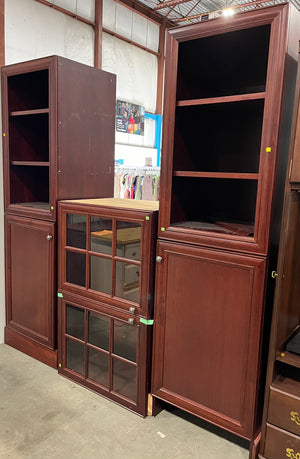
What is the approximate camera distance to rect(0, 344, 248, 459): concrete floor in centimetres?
185

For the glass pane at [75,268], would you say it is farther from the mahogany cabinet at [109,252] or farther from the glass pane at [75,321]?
the glass pane at [75,321]

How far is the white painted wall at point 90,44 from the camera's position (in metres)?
4.74

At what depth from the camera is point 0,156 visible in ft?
9.46

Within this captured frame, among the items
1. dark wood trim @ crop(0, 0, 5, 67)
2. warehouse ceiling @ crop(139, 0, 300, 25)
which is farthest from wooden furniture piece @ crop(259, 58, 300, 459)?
warehouse ceiling @ crop(139, 0, 300, 25)

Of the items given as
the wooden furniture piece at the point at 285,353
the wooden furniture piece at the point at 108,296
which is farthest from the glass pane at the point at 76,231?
the wooden furniture piece at the point at 285,353

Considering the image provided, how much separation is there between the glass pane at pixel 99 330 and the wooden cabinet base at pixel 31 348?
0.46 metres

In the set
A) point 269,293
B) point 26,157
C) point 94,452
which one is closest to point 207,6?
point 26,157

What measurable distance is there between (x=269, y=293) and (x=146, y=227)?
72 cm

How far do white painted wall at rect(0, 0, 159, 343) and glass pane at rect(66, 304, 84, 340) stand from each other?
83 cm

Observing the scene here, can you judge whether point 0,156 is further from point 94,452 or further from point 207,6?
point 207,6

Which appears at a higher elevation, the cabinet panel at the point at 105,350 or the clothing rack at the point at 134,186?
the clothing rack at the point at 134,186

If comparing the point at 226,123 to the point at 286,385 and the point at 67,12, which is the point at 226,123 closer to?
the point at 286,385

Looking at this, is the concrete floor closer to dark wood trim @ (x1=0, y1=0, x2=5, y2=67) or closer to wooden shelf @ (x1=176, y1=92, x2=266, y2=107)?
wooden shelf @ (x1=176, y1=92, x2=266, y2=107)

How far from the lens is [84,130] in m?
2.59
